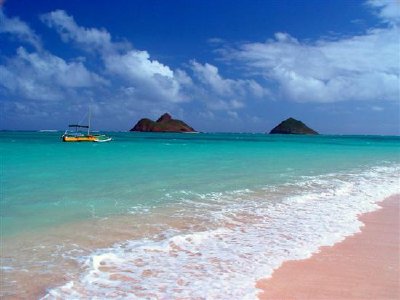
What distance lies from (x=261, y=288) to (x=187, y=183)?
32.0ft

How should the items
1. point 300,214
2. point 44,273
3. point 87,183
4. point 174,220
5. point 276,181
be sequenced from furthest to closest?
point 276,181 < point 87,183 < point 300,214 < point 174,220 < point 44,273

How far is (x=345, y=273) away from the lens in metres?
5.05

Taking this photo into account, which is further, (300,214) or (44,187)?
(44,187)

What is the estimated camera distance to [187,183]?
14.2 m

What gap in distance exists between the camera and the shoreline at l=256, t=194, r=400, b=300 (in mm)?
4422

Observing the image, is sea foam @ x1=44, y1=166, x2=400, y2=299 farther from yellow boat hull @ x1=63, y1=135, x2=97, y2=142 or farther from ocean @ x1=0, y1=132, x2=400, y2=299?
yellow boat hull @ x1=63, y1=135, x2=97, y2=142

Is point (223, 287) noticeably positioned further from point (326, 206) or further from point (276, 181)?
point (276, 181)

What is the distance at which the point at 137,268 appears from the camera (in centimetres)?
519

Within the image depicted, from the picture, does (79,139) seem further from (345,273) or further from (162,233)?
(345,273)

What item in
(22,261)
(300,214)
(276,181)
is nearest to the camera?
(22,261)

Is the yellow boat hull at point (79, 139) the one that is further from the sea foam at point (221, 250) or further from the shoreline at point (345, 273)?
the shoreline at point (345, 273)

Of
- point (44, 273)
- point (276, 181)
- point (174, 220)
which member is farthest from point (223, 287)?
point (276, 181)

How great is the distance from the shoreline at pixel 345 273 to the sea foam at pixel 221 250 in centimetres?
20

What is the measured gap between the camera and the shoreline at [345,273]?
174 inches
